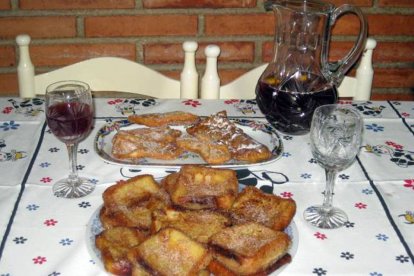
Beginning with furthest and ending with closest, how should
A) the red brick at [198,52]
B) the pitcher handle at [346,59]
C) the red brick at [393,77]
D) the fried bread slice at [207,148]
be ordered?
the red brick at [393,77]
the red brick at [198,52]
the pitcher handle at [346,59]
the fried bread slice at [207,148]

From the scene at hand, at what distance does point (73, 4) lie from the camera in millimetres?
1711

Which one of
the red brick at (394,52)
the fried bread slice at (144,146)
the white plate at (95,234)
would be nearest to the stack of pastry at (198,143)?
the fried bread slice at (144,146)

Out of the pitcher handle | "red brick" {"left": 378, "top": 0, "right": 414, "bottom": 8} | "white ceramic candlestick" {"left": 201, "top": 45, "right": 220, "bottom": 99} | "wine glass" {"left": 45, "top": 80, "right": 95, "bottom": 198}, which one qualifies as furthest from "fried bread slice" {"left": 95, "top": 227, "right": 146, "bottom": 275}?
"red brick" {"left": 378, "top": 0, "right": 414, "bottom": 8}

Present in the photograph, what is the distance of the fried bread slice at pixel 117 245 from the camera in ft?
2.32

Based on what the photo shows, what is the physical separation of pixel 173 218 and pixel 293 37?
0.51 m

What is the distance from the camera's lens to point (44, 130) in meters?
1.18

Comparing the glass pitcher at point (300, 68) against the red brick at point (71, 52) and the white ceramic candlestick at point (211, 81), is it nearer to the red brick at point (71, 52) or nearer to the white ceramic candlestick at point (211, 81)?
the white ceramic candlestick at point (211, 81)

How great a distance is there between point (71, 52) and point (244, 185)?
1.03 m

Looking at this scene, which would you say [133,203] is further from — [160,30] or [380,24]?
[380,24]

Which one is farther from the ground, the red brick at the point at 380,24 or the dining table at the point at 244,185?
the red brick at the point at 380,24

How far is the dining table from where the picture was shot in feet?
2.60

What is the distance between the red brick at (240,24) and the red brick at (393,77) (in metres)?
0.41

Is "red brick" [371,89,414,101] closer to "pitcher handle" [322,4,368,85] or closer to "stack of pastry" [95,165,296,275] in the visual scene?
"pitcher handle" [322,4,368,85]

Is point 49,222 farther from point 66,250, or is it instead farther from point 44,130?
point 44,130
